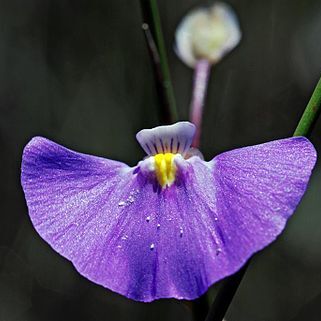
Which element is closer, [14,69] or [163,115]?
[163,115]

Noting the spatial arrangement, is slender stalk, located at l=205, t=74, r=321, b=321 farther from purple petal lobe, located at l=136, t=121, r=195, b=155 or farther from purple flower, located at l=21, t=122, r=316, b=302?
purple petal lobe, located at l=136, t=121, r=195, b=155

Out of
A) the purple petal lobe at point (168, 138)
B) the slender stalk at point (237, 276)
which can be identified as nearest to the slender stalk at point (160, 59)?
the purple petal lobe at point (168, 138)

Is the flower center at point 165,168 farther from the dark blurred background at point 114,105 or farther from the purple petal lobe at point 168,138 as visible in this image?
the dark blurred background at point 114,105

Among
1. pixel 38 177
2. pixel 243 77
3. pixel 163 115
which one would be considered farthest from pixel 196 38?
pixel 243 77

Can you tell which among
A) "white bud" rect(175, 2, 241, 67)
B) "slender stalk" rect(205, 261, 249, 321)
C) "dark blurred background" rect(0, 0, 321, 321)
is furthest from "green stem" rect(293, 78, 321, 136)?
"dark blurred background" rect(0, 0, 321, 321)

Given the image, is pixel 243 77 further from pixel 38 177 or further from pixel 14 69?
pixel 38 177

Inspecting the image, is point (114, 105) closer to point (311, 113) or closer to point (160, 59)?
point (160, 59)

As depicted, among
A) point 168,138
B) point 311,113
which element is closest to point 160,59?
point 168,138
